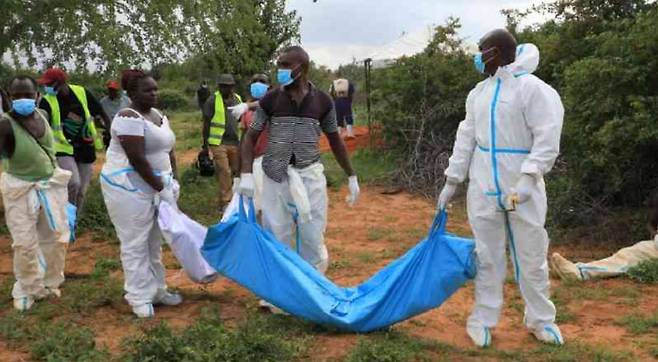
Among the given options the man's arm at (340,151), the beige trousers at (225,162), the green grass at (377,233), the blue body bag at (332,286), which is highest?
the man's arm at (340,151)

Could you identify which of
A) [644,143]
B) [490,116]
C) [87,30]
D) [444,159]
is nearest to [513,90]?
[490,116]

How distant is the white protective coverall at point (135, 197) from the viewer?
4.84 m

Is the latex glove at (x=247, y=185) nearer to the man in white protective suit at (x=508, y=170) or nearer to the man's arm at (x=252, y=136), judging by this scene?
the man's arm at (x=252, y=136)

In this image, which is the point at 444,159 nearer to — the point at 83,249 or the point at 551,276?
the point at 551,276

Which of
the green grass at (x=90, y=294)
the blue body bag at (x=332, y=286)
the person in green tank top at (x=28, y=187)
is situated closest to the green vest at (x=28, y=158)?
the person in green tank top at (x=28, y=187)

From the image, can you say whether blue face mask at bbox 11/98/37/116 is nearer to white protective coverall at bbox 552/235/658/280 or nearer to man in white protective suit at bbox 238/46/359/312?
man in white protective suit at bbox 238/46/359/312

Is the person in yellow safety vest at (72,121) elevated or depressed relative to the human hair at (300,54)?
depressed

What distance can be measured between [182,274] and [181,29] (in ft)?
11.2

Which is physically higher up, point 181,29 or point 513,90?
point 181,29

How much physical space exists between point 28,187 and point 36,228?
0.38 metres

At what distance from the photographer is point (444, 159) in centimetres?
1131

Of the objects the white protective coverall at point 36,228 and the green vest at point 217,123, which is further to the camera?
the green vest at point 217,123

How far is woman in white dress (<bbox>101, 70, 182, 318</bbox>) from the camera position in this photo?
475 cm

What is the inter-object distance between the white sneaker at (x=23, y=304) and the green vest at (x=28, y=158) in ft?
2.92
